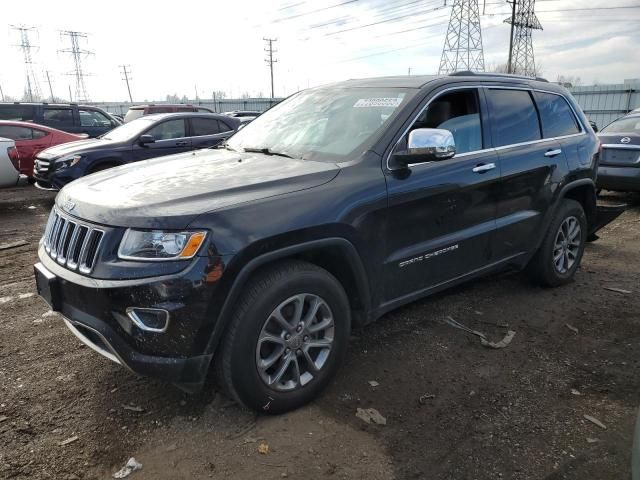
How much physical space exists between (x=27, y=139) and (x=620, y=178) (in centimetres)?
1087

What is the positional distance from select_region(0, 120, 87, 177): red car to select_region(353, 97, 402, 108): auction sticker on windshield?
28.0ft

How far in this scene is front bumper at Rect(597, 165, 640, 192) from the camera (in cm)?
838

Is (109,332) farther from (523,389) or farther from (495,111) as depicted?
(495,111)

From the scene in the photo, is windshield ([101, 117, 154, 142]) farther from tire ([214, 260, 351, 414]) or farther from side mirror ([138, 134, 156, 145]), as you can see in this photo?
tire ([214, 260, 351, 414])

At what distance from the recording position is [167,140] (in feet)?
30.5

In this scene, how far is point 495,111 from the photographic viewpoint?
4059 millimetres

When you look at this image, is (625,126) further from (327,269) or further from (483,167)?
(327,269)

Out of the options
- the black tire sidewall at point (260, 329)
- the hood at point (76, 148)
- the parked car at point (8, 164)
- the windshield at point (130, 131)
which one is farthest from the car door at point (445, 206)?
the parked car at point (8, 164)

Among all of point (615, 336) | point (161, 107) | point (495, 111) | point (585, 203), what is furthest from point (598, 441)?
point (161, 107)

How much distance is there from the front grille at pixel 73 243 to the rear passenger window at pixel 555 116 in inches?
149

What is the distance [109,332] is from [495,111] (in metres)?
3.23

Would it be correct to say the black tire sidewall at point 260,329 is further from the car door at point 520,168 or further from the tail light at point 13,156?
the tail light at point 13,156

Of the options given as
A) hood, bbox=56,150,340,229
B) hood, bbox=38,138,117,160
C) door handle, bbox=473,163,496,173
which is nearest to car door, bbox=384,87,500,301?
door handle, bbox=473,163,496,173

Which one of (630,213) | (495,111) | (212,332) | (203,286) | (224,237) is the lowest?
(630,213)
